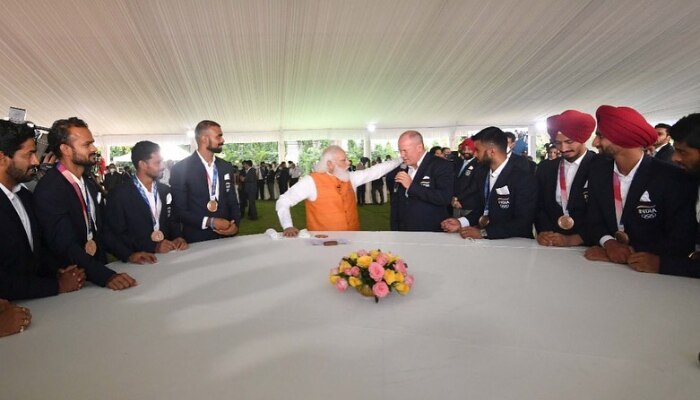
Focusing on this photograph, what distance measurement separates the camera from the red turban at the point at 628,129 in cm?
199

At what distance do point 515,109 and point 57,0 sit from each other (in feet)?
54.5

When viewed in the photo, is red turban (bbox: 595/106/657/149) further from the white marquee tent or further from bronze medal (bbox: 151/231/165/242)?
the white marquee tent

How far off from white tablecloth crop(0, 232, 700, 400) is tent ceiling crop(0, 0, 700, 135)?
28.0ft

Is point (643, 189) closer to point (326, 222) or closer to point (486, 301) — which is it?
point (486, 301)

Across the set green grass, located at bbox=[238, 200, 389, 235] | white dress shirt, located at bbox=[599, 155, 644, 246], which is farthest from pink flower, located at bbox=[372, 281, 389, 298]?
green grass, located at bbox=[238, 200, 389, 235]

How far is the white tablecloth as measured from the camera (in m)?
0.92

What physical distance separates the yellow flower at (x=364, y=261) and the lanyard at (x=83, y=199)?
1651 millimetres

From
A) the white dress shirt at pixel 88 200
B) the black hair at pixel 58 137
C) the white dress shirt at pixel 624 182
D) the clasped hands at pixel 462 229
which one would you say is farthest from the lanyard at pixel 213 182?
the white dress shirt at pixel 624 182

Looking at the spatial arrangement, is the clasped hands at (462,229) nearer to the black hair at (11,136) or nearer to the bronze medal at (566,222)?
the bronze medal at (566,222)

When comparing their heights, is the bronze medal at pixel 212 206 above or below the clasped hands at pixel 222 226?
above

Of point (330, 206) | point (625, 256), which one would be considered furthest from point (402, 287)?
point (330, 206)

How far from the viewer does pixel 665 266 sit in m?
1.73

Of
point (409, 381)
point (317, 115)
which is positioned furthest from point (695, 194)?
point (317, 115)

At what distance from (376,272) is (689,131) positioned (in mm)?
1525
